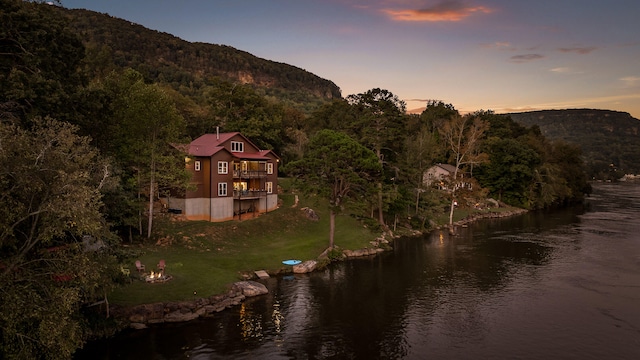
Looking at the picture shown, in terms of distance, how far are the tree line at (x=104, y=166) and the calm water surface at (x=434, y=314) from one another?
25.3 ft

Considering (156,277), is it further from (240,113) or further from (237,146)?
(240,113)

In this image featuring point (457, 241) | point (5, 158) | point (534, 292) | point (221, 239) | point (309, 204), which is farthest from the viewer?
point (309, 204)

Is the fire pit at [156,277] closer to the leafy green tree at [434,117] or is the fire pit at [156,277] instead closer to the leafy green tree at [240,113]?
the leafy green tree at [240,113]

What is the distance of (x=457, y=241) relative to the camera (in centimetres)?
6059

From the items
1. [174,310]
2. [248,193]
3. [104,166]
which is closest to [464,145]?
[248,193]

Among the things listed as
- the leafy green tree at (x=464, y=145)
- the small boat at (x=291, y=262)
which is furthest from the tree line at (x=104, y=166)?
the small boat at (x=291, y=262)

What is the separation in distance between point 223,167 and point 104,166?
3012 centimetres

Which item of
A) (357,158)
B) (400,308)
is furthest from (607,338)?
(357,158)

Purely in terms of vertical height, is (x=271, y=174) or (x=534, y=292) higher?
(x=271, y=174)

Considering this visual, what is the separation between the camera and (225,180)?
5534 centimetres

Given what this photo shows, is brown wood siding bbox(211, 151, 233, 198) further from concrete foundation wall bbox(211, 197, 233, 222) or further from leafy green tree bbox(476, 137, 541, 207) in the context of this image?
leafy green tree bbox(476, 137, 541, 207)

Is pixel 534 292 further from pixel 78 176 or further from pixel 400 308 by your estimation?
pixel 78 176

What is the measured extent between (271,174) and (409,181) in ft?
73.1

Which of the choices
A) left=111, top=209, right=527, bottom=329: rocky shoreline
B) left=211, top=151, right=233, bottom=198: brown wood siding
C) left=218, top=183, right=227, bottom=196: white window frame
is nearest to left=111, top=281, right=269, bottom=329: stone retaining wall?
left=111, top=209, right=527, bottom=329: rocky shoreline
